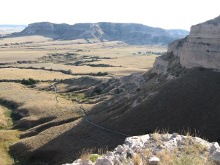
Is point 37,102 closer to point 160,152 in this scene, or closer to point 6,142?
point 6,142

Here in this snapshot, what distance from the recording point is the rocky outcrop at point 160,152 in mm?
15680

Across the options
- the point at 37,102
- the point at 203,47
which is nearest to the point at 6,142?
the point at 37,102

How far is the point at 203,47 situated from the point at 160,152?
47.2 m

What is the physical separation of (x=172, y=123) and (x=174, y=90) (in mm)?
9425

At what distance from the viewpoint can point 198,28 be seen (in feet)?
215

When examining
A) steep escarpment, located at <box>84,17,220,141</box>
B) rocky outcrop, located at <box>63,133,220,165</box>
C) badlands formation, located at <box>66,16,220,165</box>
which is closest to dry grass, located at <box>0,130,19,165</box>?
steep escarpment, located at <box>84,17,220,141</box>

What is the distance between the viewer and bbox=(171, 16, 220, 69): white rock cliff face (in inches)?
2289

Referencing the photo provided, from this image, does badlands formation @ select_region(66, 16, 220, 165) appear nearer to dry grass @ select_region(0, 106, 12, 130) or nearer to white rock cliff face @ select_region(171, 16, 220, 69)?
white rock cliff face @ select_region(171, 16, 220, 69)

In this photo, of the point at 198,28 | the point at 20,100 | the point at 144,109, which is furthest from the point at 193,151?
the point at 20,100

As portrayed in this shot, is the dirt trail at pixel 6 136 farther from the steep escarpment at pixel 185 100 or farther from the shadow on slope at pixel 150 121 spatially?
the steep escarpment at pixel 185 100

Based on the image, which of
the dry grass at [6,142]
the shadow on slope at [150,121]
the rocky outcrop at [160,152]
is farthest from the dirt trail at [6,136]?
the rocky outcrop at [160,152]

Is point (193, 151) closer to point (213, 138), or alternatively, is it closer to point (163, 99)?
point (213, 138)

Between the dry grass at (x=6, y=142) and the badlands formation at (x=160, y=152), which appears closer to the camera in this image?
the badlands formation at (x=160, y=152)

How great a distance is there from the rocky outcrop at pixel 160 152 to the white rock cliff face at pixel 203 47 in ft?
132
